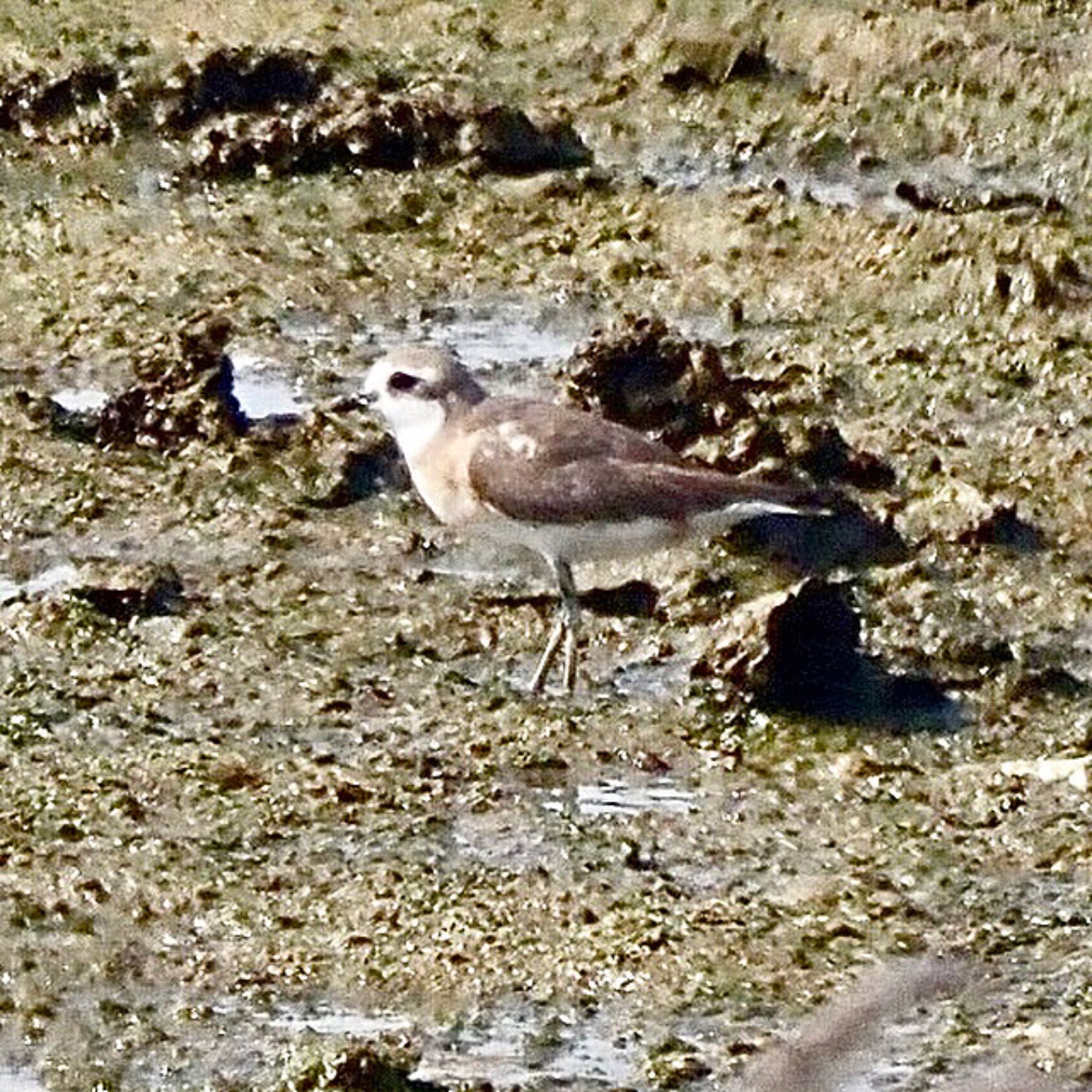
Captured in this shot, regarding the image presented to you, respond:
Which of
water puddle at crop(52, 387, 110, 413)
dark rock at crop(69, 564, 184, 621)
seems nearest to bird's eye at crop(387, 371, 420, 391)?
dark rock at crop(69, 564, 184, 621)

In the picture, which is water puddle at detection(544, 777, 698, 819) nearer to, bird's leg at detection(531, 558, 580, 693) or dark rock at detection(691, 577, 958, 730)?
dark rock at detection(691, 577, 958, 730)

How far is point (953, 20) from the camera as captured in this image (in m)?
14.7

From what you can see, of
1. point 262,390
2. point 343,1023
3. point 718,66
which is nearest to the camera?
point 343,1023

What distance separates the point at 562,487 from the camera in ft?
31.9

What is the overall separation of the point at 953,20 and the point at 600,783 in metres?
6.70

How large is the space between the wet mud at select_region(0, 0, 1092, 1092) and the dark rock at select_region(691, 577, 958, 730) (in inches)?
0.6

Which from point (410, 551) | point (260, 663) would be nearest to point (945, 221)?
point (410, 551)

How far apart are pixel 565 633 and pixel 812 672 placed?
0.70m

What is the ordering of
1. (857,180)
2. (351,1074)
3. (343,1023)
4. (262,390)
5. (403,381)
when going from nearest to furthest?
(351,1074), (343,1023), (403,381), (262,390), (857,180)

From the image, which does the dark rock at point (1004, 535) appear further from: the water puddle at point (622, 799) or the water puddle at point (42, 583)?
the water puddle at point (42, 583)

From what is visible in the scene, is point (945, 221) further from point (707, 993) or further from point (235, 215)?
point (707, 993)

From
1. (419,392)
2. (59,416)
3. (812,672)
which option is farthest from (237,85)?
(812,672)

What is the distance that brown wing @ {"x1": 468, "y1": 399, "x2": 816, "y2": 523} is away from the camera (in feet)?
31.3

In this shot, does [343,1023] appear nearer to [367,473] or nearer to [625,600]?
[625,600]
